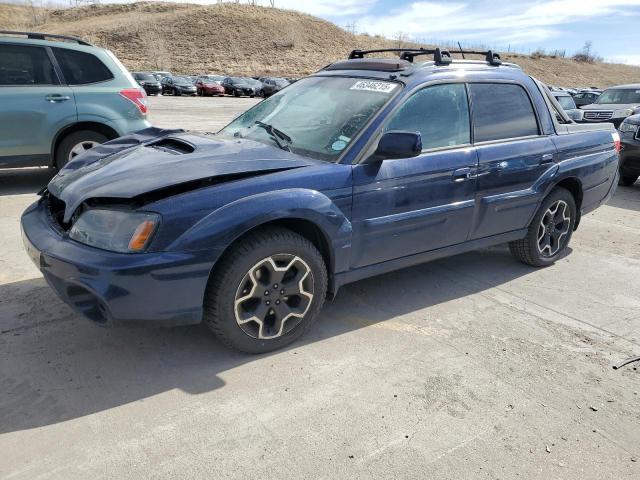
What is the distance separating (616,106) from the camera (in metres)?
14.6

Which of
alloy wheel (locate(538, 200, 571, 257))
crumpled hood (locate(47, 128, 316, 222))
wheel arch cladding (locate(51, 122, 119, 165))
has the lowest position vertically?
alloy wheel (locate(538, 200, 571, 257))

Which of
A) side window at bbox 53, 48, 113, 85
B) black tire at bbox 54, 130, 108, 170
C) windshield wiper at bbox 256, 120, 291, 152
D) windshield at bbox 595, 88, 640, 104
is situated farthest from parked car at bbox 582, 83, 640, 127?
windshield wiper at bbox 256, 120, 291, 152

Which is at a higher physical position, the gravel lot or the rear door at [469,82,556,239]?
the rear door at [469,82,556,239]

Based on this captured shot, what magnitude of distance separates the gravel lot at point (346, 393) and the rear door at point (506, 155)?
675 millimetres

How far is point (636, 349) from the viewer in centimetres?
362

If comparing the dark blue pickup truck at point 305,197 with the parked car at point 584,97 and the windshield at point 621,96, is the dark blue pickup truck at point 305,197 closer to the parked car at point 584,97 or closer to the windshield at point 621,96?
the windshield at point 621,96

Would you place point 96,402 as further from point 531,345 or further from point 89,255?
point 531,345

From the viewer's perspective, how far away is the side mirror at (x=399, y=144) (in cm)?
331

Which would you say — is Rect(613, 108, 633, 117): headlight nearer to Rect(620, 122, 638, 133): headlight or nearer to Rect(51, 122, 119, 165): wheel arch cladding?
Rect(620, 122, 638, 133): headlight

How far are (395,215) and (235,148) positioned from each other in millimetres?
1137

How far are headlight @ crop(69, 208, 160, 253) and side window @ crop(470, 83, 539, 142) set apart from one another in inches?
101

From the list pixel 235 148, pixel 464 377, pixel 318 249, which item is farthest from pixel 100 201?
pixel 464 377

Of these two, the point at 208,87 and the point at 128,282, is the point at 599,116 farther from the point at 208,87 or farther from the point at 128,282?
the point at 208,87

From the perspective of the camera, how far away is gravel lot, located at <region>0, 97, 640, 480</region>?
8.03ft
